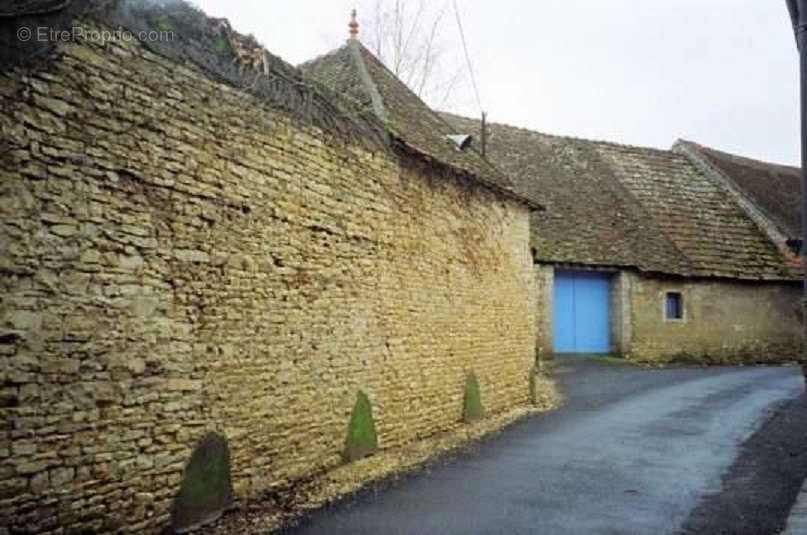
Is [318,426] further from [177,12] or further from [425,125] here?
[425,125]

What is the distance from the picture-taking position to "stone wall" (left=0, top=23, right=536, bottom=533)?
4816mm

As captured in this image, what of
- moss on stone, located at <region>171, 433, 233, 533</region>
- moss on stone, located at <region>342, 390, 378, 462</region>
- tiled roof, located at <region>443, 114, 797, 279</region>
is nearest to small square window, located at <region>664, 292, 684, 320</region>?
tiled roof, located at <region>443, 114, 797, 279</region>

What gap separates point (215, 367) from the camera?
6434 millimetres

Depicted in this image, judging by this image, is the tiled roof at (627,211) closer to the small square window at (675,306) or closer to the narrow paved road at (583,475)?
the small square window at (675,306)

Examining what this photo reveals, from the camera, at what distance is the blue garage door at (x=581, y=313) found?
792 inches

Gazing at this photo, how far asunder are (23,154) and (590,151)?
893 inches

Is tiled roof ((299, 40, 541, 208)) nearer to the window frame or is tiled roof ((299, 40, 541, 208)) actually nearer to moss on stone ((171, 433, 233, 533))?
moss on stone ((171, 433, 233, 533))

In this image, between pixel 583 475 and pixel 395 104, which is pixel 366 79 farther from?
pixel 583 475

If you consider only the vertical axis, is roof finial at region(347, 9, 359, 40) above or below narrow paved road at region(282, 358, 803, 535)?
above

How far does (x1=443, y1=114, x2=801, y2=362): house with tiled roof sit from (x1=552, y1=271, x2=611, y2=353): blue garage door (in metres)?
0.03

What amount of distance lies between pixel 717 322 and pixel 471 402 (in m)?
12.9

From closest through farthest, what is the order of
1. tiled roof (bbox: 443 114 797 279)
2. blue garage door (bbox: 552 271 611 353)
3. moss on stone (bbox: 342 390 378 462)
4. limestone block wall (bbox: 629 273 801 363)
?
moss on stone (bbox: 342 390 378 462) → blue garage door (bbox: 552 271 611 353) → limestone block wall (bbox: 629 273 801 363) → tiled roof (bbox: 443 114 797 279)

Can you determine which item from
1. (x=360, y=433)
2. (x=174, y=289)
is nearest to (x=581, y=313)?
(x=360, y=433)

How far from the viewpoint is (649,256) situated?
21094 millimetres
